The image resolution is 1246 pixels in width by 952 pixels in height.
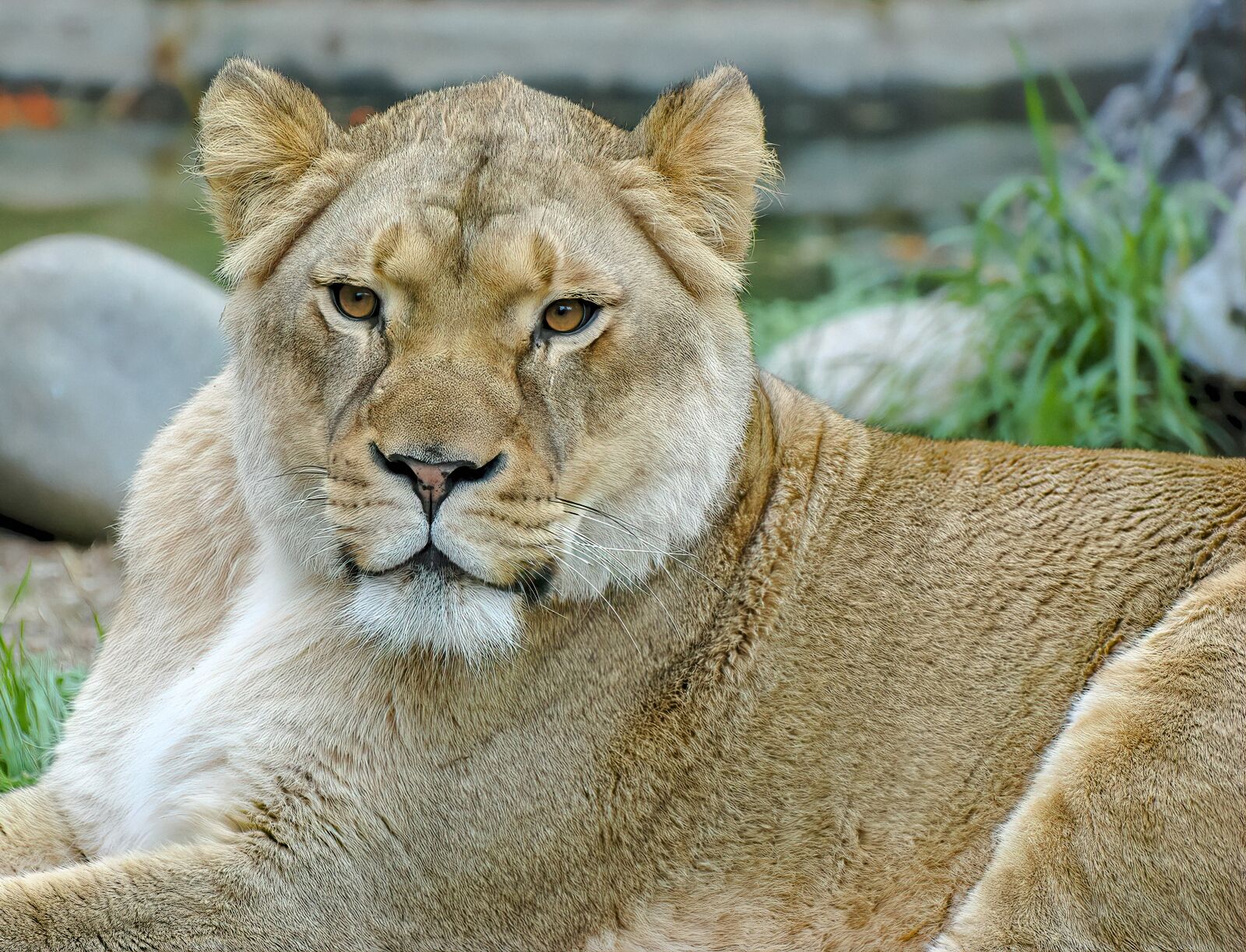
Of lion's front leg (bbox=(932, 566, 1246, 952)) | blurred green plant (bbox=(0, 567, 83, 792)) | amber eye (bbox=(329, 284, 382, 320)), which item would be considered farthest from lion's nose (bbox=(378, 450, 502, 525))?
blurred green plant (bbox=(0, 567, 83, 792))

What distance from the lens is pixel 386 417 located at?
281cm

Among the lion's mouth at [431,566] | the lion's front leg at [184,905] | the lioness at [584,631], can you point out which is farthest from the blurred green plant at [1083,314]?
the lion's front leg at [184,905]

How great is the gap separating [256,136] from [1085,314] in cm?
471

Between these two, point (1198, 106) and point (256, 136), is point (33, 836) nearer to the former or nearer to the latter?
point (256, 136)

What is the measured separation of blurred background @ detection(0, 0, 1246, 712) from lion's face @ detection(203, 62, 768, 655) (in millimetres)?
725

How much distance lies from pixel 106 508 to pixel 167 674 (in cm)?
337

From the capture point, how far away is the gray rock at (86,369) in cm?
667

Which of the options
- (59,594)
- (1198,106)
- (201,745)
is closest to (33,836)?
(201,745)

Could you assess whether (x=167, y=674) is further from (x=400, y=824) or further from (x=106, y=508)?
(x=106, y=508)

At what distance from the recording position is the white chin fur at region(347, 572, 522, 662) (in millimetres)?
2877

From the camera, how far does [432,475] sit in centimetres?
275

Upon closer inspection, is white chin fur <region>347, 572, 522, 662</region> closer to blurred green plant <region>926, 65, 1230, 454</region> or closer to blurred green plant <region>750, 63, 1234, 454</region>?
blurred green plant <region>750, 63, 1234, 454</region>

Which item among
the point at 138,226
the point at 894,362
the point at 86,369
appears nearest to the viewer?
the point at 86,369

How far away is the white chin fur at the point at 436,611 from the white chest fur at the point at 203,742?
337 millimetres
